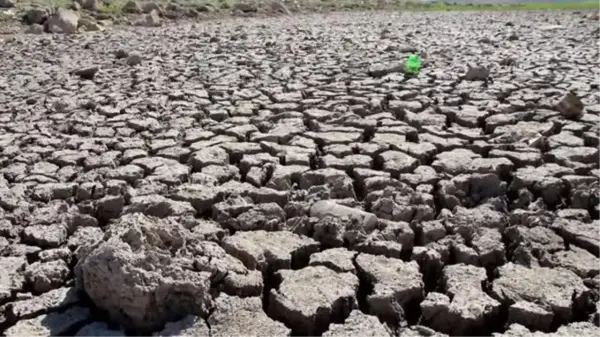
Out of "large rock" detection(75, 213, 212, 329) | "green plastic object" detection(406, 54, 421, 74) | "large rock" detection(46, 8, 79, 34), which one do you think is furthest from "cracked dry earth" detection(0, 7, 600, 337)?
"large rock" detection(46, 8, 79, 34)

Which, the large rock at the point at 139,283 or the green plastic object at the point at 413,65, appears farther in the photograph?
the green plastic object at the point at 413,65

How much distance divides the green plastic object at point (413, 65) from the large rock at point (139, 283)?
4.55 m

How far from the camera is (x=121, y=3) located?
52.3 feet

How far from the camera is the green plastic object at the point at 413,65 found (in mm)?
6449

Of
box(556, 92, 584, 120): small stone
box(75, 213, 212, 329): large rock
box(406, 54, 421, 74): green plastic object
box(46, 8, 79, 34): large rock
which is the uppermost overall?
box(75, 213, 212, 329): large rock

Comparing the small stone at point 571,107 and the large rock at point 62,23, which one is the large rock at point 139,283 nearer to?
the small stone at point 571,107

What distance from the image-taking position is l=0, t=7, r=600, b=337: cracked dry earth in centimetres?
227

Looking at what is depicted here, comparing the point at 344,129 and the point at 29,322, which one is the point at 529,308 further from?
the point at 344,129

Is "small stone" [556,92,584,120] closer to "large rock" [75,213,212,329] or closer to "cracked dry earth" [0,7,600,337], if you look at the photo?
"cracked dry earth" [0,7,600,337]

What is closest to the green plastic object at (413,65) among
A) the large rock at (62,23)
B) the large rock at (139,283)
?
the large rock at (139,283)

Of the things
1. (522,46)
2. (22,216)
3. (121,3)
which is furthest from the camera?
(121,3)

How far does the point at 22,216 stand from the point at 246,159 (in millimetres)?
1262

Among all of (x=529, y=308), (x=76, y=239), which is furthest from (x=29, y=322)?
(x=529, y=308)

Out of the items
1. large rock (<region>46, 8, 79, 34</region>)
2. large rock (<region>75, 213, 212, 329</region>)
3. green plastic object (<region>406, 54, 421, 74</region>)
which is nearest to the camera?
large rock (<region>75, 213, 212, 329</region>)
